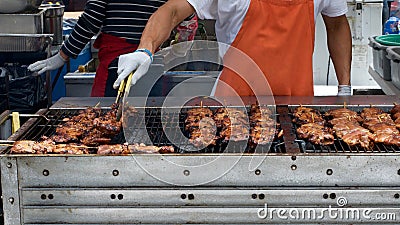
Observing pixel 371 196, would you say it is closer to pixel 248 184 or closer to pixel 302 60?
pixel 248 184

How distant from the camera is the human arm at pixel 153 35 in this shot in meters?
3.32

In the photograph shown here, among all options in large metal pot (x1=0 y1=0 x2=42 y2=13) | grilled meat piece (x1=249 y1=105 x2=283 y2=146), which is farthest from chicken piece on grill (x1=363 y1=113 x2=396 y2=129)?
large metal pot (x1=0 y1=0 x2=42 y2=13)

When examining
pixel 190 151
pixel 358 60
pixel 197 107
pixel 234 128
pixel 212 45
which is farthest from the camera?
pixel 358 60

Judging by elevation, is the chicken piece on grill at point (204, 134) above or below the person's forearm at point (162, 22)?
below

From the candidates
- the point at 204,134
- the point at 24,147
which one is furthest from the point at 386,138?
the point at 24,147

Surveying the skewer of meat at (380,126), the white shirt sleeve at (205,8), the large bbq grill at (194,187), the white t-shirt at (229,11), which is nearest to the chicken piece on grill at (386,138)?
the skewer of meat at (380,126)

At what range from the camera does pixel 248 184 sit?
111 inches

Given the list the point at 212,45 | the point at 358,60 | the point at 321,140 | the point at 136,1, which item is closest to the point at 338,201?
the point at 321,140

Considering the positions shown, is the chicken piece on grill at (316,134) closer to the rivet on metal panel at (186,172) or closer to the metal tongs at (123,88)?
the rivet on metal panel at (186,172)

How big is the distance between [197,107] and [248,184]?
1025mm

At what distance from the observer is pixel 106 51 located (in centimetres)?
539

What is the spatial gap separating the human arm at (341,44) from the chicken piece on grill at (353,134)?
1339 mm

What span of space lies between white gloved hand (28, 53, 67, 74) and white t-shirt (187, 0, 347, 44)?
168cm

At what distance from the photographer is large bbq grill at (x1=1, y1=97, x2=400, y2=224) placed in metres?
2.77
